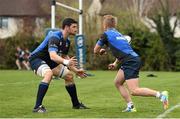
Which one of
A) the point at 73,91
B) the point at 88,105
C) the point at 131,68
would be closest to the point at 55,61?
the point at 73,91

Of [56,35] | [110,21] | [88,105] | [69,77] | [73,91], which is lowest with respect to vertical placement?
[88,105]

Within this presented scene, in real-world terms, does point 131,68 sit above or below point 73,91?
above

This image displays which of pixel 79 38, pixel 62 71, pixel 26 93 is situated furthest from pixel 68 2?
pixel 62 71

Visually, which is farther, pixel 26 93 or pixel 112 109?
pixel 26 93

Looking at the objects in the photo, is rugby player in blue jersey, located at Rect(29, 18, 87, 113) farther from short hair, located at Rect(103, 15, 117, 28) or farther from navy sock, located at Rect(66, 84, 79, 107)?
short hair, located at Rect(103, 15, 117, 28)

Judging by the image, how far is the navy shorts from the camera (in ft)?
37.6

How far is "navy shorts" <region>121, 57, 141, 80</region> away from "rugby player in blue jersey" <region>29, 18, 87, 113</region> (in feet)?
2.67

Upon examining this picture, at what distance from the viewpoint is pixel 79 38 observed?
29.2 m

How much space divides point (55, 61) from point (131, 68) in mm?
1414

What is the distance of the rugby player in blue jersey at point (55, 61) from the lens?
453 inches

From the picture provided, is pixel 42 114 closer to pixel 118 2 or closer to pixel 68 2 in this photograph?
pixel 68 2

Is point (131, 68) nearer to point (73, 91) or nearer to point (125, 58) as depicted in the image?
point (125, 58)

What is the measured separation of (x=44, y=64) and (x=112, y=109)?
1624 millimetres

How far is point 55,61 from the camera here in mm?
11422
